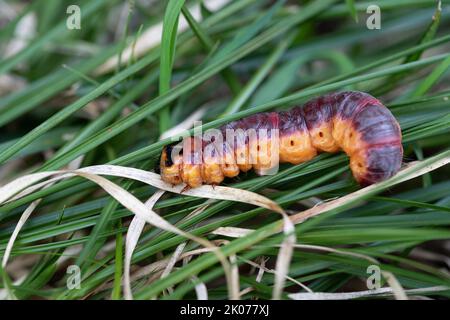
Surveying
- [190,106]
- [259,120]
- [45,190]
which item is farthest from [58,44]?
[259,120]

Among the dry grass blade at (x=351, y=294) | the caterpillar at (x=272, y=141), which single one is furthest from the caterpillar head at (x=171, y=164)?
the dry grass blade at (x=351, y=294)

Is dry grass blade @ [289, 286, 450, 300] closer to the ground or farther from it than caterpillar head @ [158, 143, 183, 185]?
closer to the ground

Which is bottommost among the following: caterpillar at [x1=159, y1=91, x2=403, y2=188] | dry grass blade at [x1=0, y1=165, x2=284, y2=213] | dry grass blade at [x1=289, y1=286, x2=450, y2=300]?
dry grass blade at [x1=289, y1=286, x2=450, y2=300]

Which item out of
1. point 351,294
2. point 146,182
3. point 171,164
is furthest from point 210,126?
point 351,294

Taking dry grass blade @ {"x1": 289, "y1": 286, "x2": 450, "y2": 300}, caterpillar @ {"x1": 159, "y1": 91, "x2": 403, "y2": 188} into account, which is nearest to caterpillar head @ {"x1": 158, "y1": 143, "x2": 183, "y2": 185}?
caterpillar @ {"x1": 159, "y1": 91, "x2": 403, "y2": 188}

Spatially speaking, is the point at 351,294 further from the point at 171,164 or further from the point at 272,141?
the point at 171,164

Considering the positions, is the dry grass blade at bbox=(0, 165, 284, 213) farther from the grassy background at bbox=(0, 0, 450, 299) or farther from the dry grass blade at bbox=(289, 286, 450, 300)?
the dry grass blade at bbox=(289, 286, 450, 300)
